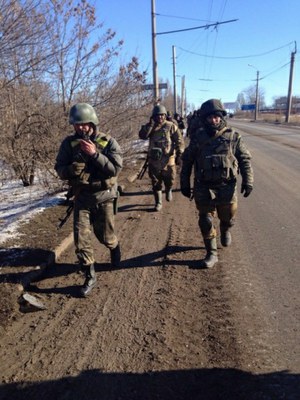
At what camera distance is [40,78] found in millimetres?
8344

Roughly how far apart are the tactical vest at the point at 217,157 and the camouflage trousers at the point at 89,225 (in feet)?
3.89

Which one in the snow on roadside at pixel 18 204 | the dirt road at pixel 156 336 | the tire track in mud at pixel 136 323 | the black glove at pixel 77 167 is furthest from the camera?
the snow on roadside at pixel 18 204

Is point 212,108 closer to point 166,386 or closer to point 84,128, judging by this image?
point 84,128

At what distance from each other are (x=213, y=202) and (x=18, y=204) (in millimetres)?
4993

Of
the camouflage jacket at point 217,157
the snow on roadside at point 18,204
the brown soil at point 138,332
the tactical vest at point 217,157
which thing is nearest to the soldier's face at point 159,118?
the snow on roadside at point 18,204

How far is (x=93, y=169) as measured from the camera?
13.3ft

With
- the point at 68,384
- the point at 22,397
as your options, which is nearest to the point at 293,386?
the point at 68,384

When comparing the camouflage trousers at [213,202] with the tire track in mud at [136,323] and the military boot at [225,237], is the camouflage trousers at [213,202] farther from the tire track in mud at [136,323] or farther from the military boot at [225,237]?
the tire track in mud at [136,323]

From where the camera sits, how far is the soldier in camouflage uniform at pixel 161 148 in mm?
7359

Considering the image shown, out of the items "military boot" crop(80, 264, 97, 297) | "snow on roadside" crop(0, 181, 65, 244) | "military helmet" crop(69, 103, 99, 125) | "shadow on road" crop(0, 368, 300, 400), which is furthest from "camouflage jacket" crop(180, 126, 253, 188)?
"snow on roadside" crop(0, 181, 65, 244)

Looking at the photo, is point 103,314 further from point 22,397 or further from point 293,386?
point 293,386

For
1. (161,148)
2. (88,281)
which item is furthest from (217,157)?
(161,148)

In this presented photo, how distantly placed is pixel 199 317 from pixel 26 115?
639cm

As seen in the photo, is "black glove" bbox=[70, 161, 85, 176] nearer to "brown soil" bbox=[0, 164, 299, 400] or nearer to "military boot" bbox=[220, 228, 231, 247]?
"brown soil" bbox=[0, 164, 299, 400]
